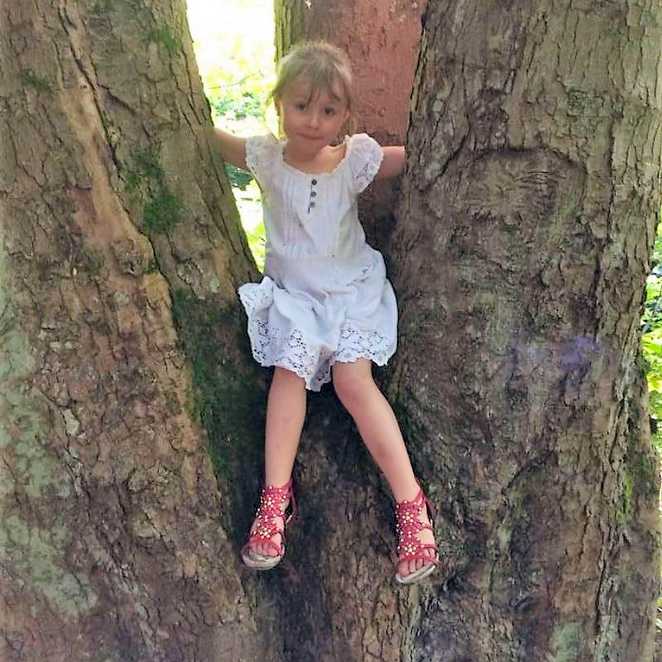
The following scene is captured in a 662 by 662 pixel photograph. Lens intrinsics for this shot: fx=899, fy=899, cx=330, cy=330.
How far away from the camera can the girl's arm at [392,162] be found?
252cm

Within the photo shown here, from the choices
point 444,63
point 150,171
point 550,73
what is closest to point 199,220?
point 150,171

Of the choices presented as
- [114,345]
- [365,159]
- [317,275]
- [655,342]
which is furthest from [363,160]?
[655,342]

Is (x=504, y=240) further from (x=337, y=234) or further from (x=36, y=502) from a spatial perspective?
(x=36, y=502)

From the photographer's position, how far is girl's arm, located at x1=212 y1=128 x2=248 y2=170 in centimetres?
251

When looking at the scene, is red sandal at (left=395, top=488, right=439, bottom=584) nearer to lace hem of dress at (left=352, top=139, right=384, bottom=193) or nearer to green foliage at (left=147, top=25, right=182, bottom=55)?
lace hem of dress at (left=352, top=139, right=384, bottom=193)

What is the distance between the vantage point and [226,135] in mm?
2514

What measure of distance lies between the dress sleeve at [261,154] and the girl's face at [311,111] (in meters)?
0.09

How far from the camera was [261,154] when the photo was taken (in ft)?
8.39

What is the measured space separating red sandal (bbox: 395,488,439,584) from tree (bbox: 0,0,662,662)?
2.3 inches

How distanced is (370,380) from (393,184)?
0.61 meters

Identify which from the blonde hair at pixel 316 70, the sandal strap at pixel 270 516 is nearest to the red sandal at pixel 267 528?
the sandal strap at pixel 270 516

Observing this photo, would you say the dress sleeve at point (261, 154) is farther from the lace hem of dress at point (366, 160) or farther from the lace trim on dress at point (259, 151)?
the lace hem of dress at point (366, 160)

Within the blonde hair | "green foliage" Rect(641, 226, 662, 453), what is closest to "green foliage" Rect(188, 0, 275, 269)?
"green foliage" Rect(641, 226, 662, 453)

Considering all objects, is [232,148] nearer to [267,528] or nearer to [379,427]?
[379,427]
